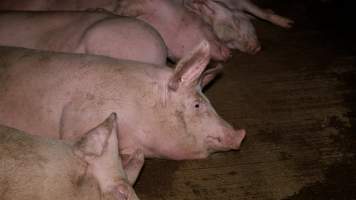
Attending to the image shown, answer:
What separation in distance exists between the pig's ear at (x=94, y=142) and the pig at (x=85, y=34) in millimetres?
1030

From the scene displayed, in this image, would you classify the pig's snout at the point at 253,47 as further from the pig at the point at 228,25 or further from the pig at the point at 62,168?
the pig at the point at 62,168

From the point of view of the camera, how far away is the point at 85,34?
303cm

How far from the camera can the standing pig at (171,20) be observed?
3.47 meters

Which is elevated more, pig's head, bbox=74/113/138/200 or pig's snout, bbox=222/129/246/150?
pig's head, bbox=74/113/138/200

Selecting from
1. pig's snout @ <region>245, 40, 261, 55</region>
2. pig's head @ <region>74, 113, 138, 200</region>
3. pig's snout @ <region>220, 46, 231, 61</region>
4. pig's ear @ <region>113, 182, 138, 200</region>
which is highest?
pig's head @ <region>74, 113, 138, 200</region>

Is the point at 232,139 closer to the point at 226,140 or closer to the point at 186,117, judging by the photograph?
the point at 226,140

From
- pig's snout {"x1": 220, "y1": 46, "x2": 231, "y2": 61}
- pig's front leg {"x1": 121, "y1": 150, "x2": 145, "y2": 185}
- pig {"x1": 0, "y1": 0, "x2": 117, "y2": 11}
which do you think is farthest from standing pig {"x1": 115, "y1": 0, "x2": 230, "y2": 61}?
pig's front leg {"x1": 121, "y1": 150, "x2": 145, "y2": 185}

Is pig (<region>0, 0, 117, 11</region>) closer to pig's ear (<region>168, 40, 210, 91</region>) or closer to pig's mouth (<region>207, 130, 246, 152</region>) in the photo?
pig's ear (<region>168, 40, 210, 91</region>)

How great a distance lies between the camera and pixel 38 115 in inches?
100

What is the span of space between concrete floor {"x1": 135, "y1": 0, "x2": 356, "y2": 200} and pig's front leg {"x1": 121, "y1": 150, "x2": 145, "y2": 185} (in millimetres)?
458

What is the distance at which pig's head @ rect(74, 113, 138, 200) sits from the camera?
183 cm

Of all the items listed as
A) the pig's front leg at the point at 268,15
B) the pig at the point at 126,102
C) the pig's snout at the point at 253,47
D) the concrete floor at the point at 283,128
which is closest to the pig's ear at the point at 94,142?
the pig at the point at 126,102

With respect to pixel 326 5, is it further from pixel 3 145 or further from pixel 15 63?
pixel 3 145

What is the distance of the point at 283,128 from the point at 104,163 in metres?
1.66
